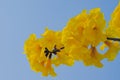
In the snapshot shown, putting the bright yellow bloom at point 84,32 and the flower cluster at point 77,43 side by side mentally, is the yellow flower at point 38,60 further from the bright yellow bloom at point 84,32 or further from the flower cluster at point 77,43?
the bright yellow bloom at point 84,32

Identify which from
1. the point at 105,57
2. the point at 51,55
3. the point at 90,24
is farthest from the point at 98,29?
the point at 51,55

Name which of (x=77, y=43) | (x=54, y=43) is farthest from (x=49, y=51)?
(x=77, y=43)

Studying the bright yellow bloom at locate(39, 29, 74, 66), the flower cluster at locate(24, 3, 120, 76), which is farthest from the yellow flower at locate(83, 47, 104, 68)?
the bright yellow bloom at locate(39, 29, 74, 66)

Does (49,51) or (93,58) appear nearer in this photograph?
(93,58)

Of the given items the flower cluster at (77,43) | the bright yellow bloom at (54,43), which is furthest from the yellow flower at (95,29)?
the bright yellow bloom at (54,43)

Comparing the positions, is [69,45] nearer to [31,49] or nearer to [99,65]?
[99,65]

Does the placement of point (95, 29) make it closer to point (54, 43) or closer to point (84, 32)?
point (84, 32)

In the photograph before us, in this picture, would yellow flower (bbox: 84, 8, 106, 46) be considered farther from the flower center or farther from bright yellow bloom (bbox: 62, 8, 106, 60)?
the flower center

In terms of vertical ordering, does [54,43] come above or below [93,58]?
above
